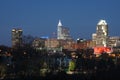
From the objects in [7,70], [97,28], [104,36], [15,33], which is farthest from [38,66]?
[97,28]

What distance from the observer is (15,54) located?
7462 centimetres

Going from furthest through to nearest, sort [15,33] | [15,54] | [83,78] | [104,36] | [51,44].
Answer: [104,36]
[51,44]
[15,33]
[15,54]
[83,78]

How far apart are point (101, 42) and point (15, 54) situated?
241ft

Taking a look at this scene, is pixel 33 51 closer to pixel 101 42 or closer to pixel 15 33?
pixel 15 33

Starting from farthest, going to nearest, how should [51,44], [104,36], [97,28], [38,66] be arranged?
[97,28]
[104,36]
[51,44]
[38,66]

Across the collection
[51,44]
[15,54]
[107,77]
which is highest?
[51,44]

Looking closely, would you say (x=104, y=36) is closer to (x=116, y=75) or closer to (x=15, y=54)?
(x=15, y=54)

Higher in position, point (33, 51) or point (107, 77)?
point (33, 51)

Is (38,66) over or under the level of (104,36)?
under

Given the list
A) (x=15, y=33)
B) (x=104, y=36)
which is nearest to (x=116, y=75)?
(x=15, y=33)

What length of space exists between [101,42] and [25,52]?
71.8m

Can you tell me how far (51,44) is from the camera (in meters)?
139

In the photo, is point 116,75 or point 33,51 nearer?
point 116,75

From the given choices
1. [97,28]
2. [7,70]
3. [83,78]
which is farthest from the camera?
[97,28]
